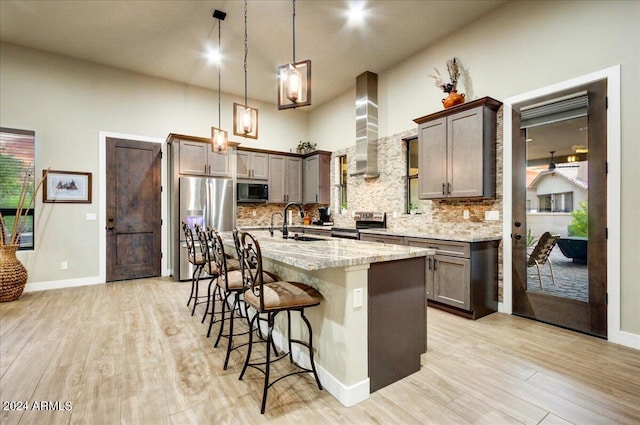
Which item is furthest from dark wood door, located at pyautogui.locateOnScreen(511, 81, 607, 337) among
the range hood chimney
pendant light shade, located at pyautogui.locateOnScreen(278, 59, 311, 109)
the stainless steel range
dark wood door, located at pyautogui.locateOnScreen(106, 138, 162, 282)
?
dark wood door, located at pyautogui.locateOnScreen(106, 138, 162, 282)

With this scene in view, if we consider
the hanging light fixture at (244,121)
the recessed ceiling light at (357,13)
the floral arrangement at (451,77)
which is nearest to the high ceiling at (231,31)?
the recessed ceiling light at (357,13)

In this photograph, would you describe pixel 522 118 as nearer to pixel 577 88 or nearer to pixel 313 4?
pixel 577 88

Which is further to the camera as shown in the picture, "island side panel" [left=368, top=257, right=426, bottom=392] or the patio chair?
the patio chair

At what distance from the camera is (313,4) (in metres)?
3.65

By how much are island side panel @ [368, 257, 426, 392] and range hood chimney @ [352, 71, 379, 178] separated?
3265mm

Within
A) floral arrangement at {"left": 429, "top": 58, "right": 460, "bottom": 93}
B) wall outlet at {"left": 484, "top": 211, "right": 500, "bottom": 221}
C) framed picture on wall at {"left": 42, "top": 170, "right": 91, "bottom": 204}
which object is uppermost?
floral arrangement at {"left": 429, "top": 58, "right": 460, "bottom": 93}

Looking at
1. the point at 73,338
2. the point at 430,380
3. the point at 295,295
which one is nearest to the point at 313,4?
the point at 295,295

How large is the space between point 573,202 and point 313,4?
144 inches

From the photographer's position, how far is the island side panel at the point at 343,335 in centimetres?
189

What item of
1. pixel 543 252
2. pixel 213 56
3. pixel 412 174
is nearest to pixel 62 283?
pixel 213 56

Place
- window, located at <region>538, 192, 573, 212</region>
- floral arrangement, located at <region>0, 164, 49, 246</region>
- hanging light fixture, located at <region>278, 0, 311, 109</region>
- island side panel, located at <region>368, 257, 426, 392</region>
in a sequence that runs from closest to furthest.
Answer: island side panel, located at <region>368, 257, 426, 392</region> → hanging light fixture, located at <region>278, 0, 311, 109</region> → window, located at <region>538, 192, 573, 212</region> → floral arrangement, located at <region>0, 164, 49, 246</region>

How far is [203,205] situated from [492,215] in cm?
457

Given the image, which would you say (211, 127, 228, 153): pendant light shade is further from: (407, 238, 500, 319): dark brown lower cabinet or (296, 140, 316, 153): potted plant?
(296, 140, 316, 153): potted plant

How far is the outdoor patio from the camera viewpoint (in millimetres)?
Result: 3027
